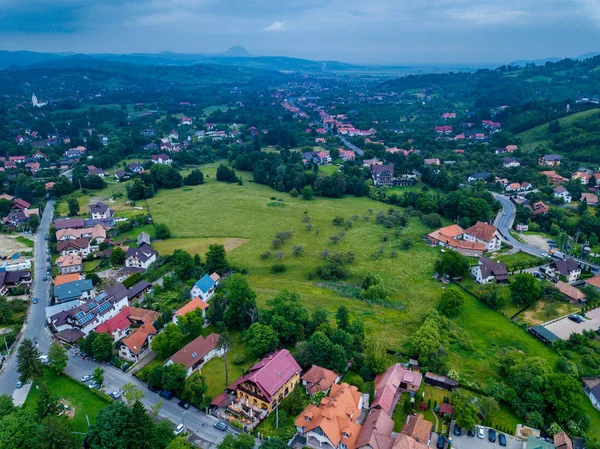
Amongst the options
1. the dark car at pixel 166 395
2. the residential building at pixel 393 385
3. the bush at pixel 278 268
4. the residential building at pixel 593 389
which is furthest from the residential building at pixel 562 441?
the bush at pixel 278 268

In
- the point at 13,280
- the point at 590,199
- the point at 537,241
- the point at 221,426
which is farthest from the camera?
the point at 590,199

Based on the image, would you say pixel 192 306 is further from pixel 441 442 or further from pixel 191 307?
pixel 441 442

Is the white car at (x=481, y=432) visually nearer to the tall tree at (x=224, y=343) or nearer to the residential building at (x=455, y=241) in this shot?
the tall tree at (x=224, y=343)

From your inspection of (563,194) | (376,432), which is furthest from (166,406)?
(563,194)

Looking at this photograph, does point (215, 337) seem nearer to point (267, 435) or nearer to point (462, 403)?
point (267, 435)

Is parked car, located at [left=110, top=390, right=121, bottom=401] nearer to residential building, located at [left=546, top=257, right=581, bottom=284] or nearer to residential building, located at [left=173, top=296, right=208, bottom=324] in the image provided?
residential building, located at [left=173, top=296, right=208, bottom=324]
